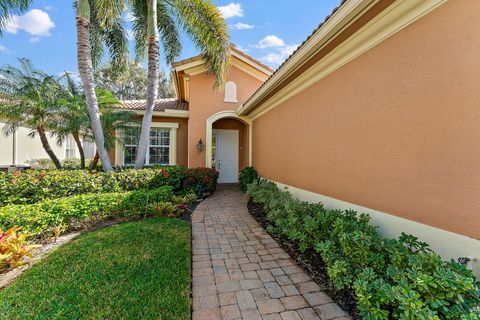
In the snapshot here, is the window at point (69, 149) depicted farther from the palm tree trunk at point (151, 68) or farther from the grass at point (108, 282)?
the grass at point (108, 282)

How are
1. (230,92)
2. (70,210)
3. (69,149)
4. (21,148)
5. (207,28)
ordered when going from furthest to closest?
(69,149) → (21,148) → (230,92) → (207,28) → (70,210)

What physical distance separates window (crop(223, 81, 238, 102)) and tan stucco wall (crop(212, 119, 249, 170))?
5.07ft

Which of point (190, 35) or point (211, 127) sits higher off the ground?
point (190, 35)

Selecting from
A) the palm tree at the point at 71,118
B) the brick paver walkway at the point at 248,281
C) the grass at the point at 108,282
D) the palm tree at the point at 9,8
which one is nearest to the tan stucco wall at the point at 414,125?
the brick paver walkway at the point at 248,281

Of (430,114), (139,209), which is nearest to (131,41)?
(139,209)

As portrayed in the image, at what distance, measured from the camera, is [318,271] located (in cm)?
328

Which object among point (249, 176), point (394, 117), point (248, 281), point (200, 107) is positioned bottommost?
point (248, 281)

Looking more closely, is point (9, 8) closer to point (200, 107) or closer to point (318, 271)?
point (200, 107)

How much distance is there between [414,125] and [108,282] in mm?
4658

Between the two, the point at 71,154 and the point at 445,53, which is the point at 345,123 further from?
the point at 71,154

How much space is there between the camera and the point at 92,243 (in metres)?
4.13

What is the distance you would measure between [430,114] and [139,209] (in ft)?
20.7

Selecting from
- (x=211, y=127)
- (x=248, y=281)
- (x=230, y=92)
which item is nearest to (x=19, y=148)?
(x=211, y=127)

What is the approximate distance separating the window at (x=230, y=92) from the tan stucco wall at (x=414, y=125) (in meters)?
6.65
